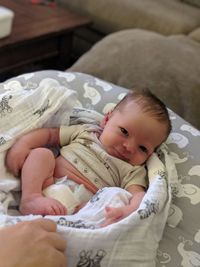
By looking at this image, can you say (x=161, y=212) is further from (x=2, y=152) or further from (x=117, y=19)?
(x=117, y=19)

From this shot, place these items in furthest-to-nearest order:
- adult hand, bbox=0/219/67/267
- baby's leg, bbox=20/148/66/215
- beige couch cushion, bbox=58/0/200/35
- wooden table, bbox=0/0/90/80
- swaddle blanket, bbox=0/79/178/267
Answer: beige couch cushion, bbox=58/0/200/35 < wooden table, bbox=0/0/90/80 < baby's leg, bbox=20/148/66/215 < swaddle blanket, bbox=0/79/178/267 < adult hand, bbox=0/219/67/267

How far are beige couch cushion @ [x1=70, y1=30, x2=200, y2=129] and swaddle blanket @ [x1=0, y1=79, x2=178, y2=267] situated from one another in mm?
428

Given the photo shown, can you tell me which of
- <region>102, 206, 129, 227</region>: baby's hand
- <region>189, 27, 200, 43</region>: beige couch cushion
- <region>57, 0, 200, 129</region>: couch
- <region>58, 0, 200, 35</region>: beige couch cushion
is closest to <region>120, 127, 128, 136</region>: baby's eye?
<region>102, 206, 129, 227</region>: baby's hand

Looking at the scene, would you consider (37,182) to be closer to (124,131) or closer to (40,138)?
(40,138)

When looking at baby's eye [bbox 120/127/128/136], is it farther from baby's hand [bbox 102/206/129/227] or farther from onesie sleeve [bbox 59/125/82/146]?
baby's hand [bbox 102/206/129/227]

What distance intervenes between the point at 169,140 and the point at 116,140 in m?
0.21

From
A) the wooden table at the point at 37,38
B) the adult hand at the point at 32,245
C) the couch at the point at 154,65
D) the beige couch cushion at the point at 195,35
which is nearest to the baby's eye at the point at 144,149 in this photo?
the adult hand at the point at 32,245

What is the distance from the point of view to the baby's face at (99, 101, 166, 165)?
3.65 ft

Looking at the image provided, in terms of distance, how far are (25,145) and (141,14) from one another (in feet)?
5.40

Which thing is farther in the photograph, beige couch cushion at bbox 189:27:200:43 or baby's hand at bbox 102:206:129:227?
beige couch cushion at bbox 189:27:200:43

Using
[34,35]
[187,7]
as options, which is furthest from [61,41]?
[187,7]

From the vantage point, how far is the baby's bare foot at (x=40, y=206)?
0.97m

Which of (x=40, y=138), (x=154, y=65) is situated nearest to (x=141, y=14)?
(x=154, y=65)

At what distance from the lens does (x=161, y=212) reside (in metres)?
1.00
